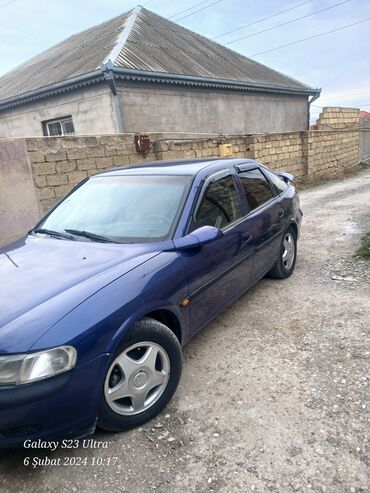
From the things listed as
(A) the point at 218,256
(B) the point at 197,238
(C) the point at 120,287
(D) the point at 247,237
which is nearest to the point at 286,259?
(D) the point at 247,237

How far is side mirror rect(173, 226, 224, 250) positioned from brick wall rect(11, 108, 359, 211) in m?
3.92

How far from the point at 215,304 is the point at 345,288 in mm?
1907

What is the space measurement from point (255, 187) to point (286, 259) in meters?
1.09

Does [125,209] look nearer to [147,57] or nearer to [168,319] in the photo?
[168,319]

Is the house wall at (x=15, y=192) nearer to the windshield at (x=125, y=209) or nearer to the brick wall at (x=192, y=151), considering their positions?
the brick wall at (x=192, y=151)

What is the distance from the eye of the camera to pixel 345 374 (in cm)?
270

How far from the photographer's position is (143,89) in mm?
10758

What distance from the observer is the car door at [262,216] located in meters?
3.62

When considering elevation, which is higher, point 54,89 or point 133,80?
point 54,89

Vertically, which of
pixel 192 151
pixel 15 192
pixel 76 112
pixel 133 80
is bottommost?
pixel 15 192

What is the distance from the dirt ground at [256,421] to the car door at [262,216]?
0.52 meters

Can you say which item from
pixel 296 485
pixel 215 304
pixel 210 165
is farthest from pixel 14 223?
pixel 296 485

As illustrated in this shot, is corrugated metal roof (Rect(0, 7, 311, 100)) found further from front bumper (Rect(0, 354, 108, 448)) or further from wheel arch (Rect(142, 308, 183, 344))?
front bumper (Rect(0, 354, 108, 448))

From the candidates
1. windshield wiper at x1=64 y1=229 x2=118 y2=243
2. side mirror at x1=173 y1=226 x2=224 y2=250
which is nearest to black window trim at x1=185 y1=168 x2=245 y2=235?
side mirror at x1=173 y1=226 x2=224 y2=250
